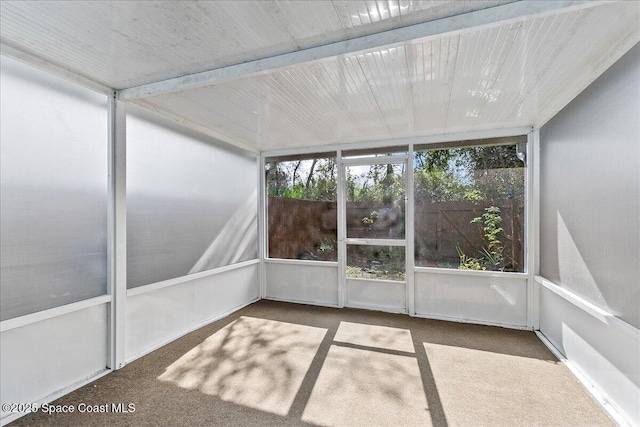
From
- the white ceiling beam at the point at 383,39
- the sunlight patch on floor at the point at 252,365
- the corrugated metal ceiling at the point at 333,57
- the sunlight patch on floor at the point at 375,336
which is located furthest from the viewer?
the sunlight patch on floor at the point at 375,336

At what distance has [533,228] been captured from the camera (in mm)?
3355

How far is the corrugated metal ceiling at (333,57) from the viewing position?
60.6 inches

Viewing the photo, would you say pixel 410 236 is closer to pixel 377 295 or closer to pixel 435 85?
pixel 377 295

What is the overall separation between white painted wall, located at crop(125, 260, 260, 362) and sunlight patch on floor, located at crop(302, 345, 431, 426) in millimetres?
1646

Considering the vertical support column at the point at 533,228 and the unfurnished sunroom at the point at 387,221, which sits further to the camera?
the vertical support column at the point at 533,228

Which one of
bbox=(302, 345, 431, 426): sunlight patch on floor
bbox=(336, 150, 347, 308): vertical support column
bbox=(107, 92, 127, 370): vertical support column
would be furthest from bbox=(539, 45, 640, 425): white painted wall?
bbox=(107, 92, 127, 370): vertical support column

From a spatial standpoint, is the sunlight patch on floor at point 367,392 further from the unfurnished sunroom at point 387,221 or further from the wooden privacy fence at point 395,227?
the wooden privacy fence at point 395,227

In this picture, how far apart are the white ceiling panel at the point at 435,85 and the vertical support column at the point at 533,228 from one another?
0.30m

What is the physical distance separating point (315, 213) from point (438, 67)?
8.92ft

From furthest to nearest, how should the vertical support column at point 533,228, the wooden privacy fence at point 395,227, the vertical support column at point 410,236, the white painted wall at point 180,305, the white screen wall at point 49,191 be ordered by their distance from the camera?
the vertical support column at point 410,236, the wooden privacy fence at point 395,227, the vertical support column at point 533,228, the white painted wall at point 180,305, the white screen wall at point 49,191

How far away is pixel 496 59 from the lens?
2.00 m

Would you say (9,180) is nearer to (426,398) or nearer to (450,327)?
(426,398)

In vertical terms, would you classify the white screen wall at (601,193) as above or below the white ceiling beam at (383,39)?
below

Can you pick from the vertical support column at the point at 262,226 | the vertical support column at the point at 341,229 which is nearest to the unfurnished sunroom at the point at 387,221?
the vertical support column at the point at 341,229
